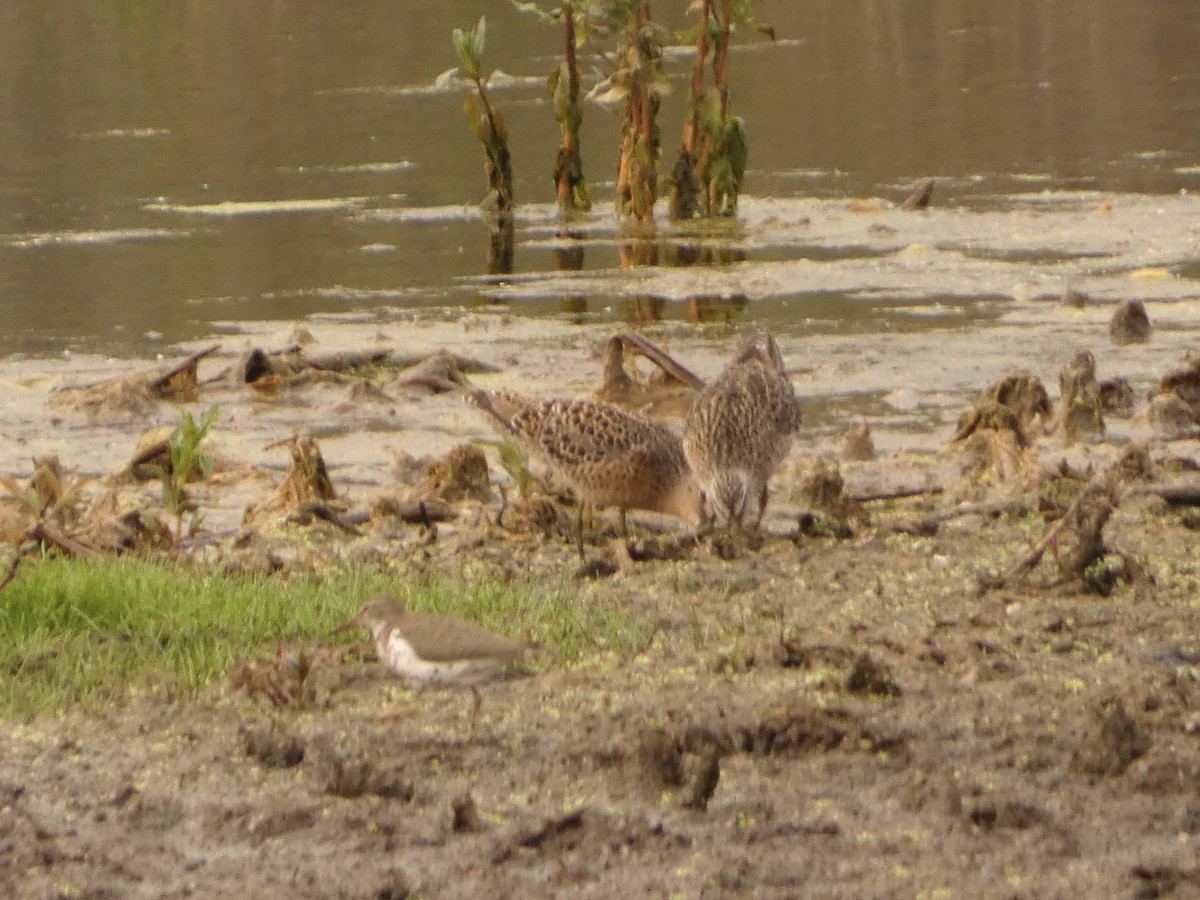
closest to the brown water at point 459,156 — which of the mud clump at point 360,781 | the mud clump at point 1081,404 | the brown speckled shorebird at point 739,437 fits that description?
the mud clump at point 1081,404

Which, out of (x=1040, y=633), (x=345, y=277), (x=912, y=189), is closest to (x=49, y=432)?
(x=345, y=277)

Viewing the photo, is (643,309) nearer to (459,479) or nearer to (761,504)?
(459,479)

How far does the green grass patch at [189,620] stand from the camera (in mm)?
5066

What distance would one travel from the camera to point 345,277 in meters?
A: 12.7

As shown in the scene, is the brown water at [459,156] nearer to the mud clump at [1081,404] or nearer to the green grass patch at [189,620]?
the mud clump at [1081,404]

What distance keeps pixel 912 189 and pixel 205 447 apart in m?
8.27

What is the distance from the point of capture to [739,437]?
21.9 feet

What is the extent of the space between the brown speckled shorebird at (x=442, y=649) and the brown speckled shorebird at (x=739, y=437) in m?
1.69

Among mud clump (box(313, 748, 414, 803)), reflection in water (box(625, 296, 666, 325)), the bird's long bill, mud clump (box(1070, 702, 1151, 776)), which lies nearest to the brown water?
reflection in water (box(625, 296, 666, 325))

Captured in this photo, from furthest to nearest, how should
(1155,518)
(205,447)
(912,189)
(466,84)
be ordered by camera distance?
(466,84) → (912,189) → (205,447) → (1155,518)

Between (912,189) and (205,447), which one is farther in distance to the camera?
(912,189)

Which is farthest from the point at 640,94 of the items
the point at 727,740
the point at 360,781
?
the point at 360,781

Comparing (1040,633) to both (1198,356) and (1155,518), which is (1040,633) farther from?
(1198,356)

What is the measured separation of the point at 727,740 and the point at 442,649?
0.79m
